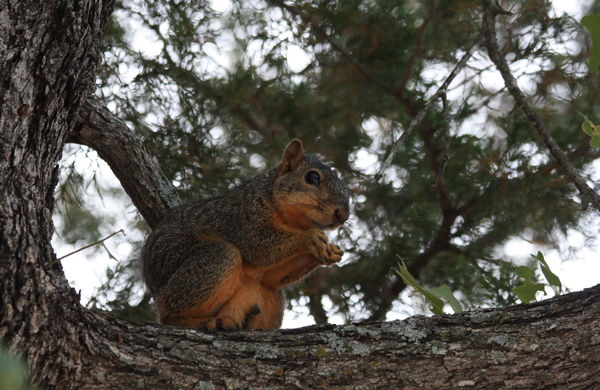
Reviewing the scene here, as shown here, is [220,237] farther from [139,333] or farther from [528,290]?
[528,290]

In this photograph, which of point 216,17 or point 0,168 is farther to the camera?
point 216,17

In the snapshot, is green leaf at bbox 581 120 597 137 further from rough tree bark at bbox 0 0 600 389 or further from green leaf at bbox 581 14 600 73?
rough tree bark at bbox 0 0 600 389

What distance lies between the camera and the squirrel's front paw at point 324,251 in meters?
2.71

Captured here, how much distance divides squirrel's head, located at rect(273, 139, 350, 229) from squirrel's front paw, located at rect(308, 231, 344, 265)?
0.11 meters

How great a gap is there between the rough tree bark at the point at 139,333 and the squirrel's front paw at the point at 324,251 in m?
0.66

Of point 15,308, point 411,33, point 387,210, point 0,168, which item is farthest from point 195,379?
point 411,33

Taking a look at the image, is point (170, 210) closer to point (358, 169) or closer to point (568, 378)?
point (358, 169)

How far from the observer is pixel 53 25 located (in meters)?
1.82

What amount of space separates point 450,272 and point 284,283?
1.12m

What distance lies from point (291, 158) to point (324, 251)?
0.51 meters

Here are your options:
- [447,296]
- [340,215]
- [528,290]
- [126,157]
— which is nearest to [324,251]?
[340,215]

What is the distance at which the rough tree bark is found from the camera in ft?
5.53

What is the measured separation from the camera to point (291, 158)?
10.1ft

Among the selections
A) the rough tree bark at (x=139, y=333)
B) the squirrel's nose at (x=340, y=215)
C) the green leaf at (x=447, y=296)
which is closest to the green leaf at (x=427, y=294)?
the green leaf at (x=447, y=296)
